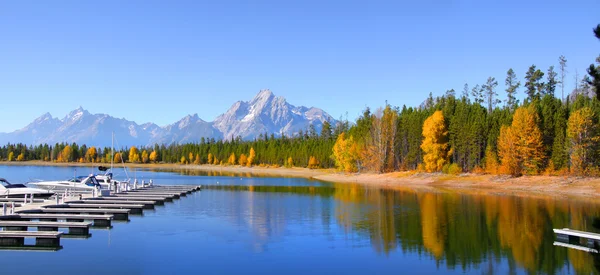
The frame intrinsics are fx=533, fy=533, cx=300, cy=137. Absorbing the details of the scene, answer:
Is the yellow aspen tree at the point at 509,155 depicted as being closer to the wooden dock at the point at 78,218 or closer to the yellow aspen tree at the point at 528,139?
the yellow aspen tree at the point at 528,139

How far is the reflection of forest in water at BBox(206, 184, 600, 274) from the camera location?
23359 millimetres

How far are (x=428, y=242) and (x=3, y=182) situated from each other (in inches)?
1315

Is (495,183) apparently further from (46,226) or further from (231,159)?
(231,159)

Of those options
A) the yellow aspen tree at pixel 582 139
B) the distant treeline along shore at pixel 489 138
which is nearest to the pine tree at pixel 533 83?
the distant treeline along shore at pixel 489 138

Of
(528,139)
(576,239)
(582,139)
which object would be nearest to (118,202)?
(576,239)

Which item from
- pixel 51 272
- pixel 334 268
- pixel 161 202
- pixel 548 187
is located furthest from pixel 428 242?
pixel 548 187

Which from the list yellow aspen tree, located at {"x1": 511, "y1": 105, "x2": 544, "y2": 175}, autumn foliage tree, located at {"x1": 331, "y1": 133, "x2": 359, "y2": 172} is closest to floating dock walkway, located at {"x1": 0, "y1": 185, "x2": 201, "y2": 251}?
yellow aspen tree, located at {"x1": 511, "y1": 105, "x2": 544, "y2": 175}

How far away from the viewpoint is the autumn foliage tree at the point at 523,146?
2771 inches

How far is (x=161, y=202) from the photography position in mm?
46562

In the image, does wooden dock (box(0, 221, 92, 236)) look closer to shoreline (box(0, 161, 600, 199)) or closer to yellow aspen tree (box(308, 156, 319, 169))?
shoreline (box(0, 161, 600, 199))

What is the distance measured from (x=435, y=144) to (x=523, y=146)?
730 inches

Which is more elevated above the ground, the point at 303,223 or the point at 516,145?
the point at 516,145

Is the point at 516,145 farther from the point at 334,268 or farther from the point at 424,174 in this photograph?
the point at 334,268

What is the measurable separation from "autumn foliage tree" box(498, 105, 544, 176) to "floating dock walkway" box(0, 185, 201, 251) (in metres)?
47.5
